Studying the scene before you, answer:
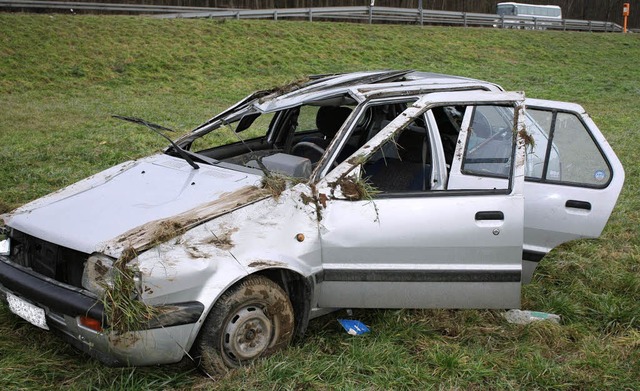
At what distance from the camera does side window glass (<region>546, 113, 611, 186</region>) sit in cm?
454

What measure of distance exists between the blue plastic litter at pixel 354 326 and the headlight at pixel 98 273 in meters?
1.46

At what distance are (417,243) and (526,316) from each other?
3.59 feet

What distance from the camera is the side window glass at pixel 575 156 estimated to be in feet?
14.9

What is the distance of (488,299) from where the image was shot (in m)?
4.06

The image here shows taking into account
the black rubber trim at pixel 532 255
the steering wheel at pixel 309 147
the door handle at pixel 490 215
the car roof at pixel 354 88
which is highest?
the car roof at pixel 354 88

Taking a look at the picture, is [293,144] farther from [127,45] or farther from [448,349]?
[127,45]

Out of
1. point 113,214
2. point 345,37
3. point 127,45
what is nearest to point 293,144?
point 113,214

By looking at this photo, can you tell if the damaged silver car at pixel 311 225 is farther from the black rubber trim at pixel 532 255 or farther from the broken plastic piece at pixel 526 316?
the broken plastic piece at pixel 526 316

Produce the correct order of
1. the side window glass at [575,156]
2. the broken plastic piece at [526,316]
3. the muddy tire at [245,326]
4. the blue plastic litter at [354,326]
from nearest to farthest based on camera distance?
the muddy tire at [245,326] < the blue plastic litter at [354,326] < the broken plastic piece at [526,316] < the side window glass at [575,156]

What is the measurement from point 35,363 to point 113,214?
2.93 feet

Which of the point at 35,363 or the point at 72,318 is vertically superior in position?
the point at 72,318

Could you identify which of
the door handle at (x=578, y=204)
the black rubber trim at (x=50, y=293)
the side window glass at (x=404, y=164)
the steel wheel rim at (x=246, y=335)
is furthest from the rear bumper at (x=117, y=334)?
the door handle at (x=578, y=204)

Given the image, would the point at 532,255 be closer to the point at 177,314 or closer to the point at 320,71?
the point at 177,314

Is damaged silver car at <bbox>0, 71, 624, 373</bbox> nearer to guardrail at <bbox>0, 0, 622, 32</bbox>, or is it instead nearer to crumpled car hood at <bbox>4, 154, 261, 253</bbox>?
crumpled car hood at <bbox>4, 154, 261, 253</bbox>
